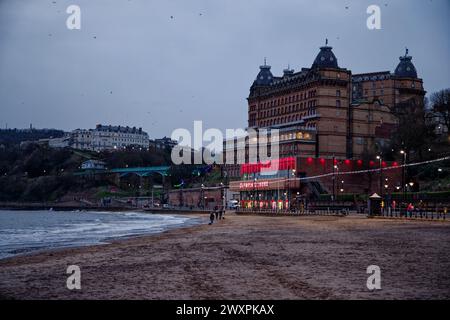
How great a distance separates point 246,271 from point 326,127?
108 meters

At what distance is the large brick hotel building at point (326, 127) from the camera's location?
4262 inches

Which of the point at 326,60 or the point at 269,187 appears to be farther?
the point at 326,60

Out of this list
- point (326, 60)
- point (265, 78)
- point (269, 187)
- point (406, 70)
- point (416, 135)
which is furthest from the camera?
point (265, 78)

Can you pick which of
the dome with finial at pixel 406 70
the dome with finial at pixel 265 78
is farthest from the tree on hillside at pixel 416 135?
the dome with finial at pixel 265 78

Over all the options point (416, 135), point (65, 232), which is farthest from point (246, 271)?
point (416, 135)

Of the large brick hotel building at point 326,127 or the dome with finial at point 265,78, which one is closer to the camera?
the large brick hotel building at point 326,127

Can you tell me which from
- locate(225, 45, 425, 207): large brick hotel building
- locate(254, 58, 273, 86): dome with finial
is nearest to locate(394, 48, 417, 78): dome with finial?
locate(225, 45, 425, 207): large brick hotel building

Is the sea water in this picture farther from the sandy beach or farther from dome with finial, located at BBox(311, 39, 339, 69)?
dome with finial, located at BBox(311, 39, 339, 69)

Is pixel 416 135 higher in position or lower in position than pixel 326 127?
lower

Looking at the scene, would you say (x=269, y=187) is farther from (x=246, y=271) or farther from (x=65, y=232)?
(x=246, y=271)

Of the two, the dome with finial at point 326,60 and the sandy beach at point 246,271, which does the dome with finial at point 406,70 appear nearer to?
the dome with finial at point 326,60

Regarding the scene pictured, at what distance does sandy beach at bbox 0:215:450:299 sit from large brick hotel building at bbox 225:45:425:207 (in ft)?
251

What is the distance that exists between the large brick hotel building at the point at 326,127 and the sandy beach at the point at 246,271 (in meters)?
76.4

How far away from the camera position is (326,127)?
126 meters
